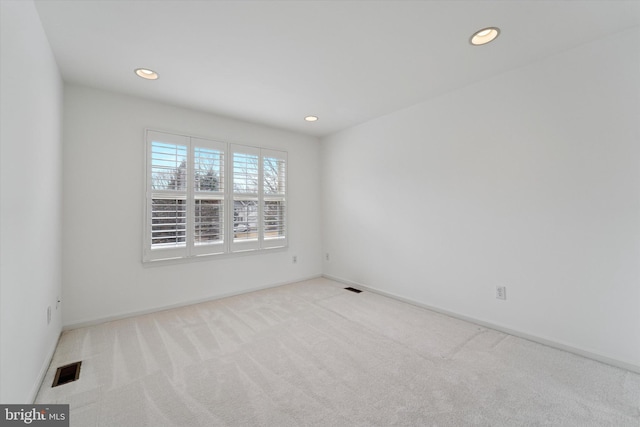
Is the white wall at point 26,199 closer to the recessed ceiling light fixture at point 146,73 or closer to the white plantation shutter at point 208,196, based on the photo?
the recessed ceiling light fixture at point 146,73

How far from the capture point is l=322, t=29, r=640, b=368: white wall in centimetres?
196

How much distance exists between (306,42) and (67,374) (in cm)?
307

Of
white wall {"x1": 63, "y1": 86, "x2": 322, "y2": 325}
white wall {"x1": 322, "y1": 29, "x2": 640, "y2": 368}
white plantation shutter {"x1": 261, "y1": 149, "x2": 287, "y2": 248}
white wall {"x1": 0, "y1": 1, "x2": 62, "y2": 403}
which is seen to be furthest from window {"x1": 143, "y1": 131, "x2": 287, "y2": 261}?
white wall {"x1": 322, "y1": 29, "x2": 640, "y2": 368}

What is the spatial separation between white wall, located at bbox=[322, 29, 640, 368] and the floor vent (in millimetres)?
3228

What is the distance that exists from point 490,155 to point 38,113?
12.3 feet

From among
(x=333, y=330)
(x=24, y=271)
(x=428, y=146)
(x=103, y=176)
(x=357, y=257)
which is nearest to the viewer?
(x=24, y=271)

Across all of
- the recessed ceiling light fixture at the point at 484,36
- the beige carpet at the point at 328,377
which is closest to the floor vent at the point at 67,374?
the beige carpet at the point at 328,377

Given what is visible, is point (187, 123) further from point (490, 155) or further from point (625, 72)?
point (625, 72)

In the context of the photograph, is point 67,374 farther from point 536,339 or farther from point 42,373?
point 536,339

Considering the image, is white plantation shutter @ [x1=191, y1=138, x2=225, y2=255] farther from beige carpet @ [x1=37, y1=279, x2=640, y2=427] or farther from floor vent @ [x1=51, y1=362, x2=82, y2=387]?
floor vent @ [x1=51, y1=362, x2=82, y2=387]

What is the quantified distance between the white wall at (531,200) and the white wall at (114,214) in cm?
250

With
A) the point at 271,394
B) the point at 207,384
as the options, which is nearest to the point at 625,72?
the point at 271,394

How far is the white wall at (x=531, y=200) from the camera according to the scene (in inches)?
77.2

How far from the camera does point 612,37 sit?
198cm
